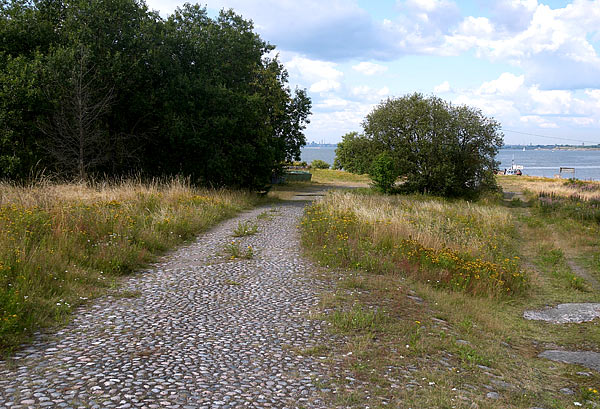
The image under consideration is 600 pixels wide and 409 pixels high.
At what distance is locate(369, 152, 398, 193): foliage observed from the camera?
93.1ft

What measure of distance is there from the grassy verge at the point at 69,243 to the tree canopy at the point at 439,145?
18.5 meters

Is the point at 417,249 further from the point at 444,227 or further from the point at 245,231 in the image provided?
the point at 245,231

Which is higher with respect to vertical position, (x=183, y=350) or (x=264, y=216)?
(x=264, y=216)

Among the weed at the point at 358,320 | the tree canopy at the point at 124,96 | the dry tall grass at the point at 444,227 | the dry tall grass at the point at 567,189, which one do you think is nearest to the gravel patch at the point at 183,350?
the weed at the point at 358,320

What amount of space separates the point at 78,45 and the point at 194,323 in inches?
642

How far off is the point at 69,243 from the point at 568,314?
9095mm

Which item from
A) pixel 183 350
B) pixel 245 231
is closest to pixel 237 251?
pixel 245 231

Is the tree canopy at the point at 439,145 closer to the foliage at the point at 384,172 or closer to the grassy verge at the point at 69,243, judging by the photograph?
the foliage at the point at 384,172

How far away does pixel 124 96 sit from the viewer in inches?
823

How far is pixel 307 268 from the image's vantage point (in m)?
9.17

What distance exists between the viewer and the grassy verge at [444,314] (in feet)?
15.3

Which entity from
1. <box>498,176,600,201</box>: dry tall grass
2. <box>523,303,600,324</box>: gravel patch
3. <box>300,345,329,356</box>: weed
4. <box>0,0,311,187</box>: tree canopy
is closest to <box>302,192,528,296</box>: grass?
<box>523,303,600,324</box>: gravel patch

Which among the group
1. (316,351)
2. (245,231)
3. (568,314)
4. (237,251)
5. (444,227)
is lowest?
(568,314)

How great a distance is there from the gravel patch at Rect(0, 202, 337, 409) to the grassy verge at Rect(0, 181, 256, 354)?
0.35m
